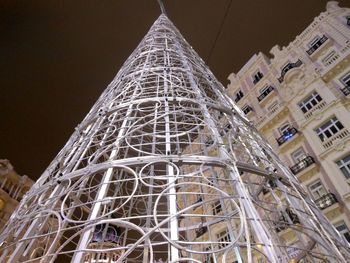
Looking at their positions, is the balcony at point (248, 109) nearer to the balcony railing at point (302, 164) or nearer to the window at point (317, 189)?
the balcony railing at point (302, 164)

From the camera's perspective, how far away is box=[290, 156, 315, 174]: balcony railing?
1462cm

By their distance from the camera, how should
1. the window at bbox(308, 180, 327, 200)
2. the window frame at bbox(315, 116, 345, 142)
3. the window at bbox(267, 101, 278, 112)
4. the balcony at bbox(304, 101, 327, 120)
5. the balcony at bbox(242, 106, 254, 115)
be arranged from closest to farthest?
the window at bbox(308, 180, 327, 200) < the window frame at bbox(315, 116, 345, 142) < the balcony at bbox(304, 101, 327, 120) < the window at bbox(267, 101, 278, 112) < the balcony at bbox(242, 106, 254, 115)

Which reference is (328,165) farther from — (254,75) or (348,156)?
(254,75)

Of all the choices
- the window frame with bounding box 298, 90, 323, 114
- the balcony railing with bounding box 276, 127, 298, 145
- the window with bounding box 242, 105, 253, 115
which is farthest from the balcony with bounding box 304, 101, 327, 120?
the window with bounding box 242, 105, 253, 115

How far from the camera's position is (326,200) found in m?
12.8

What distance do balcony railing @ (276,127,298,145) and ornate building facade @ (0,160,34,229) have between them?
23.4m

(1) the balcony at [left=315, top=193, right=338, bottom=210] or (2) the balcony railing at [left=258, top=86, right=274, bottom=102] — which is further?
(2) the balcony railing at [left=258, top=86, right=274, bottom=102]

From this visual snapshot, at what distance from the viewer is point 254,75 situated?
79.2ft

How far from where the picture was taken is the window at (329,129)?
47.7 ft

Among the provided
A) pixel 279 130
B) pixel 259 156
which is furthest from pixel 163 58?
pixel 279 130

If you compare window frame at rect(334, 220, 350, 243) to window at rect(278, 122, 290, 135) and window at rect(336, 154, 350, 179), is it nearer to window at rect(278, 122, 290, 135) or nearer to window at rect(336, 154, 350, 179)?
window at rect(336, 154, 350, 179)

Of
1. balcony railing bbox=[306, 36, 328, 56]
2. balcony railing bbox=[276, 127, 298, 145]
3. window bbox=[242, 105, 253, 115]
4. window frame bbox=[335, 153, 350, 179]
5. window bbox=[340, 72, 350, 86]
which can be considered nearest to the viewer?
window frame bbox=[335, 153, 350, 179]

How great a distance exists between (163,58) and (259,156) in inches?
117

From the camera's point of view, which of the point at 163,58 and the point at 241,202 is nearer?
the point at 241,202
